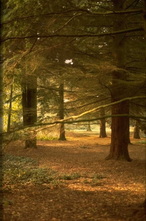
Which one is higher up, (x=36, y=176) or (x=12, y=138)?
(x=12, y=138)

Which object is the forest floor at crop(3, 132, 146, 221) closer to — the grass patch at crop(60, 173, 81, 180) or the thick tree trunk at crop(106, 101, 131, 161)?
the grass patch at crop(60, 173, 81, 180)

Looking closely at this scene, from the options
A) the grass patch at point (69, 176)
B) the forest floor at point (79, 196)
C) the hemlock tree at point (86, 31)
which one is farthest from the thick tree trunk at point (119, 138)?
the grass patch at point (69, 176)

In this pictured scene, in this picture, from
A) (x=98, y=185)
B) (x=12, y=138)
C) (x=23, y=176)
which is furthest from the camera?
(x=23, y=176)

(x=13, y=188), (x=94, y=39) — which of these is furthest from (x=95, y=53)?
(x=13, y=188)

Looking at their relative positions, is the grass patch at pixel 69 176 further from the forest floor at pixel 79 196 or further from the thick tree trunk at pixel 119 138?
the thick tree trunk at pixel 119 138

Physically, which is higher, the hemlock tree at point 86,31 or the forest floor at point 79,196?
the hemlock tree at point 86,31

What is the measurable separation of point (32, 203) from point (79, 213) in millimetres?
1079

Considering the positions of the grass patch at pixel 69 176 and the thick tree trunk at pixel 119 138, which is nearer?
the grass patch at pixel 69 176

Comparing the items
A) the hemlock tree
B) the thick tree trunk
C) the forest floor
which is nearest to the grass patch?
the forest floor

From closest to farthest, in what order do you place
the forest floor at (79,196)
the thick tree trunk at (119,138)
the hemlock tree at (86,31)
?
the forest floor at (79,196)
the hemlock tree at (86,31)
the thick tree trunk at (119,138)

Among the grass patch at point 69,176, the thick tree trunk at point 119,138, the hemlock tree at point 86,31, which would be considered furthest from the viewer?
the thick tree trunk at point 119,138

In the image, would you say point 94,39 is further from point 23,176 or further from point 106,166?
point 23,176

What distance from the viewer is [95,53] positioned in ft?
34.0

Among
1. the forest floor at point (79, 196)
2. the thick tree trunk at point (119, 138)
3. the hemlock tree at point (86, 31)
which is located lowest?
the forest floor at point (79, 196)
